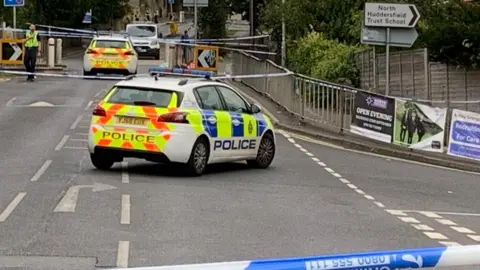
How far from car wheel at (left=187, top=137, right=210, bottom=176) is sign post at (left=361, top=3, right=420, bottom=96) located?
9.04 m

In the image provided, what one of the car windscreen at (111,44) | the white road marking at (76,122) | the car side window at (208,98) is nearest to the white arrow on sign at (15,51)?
the car windscreen at (111,44)

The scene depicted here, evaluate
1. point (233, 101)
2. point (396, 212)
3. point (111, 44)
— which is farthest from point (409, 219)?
point (111, 44)

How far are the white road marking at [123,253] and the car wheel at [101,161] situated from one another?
6.22 metres

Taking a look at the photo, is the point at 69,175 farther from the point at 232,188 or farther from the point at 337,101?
the point at 337,101

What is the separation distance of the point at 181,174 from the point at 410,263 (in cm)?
1150

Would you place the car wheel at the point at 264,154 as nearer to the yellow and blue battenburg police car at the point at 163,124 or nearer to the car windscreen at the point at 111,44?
the yellow and blue battenburg police car at the point at 163,124

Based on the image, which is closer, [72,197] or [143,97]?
[72,197]

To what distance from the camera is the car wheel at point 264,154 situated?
17922mm

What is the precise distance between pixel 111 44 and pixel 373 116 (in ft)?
51.2

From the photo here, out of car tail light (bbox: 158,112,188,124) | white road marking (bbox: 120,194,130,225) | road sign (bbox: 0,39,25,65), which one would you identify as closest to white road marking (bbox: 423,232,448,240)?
white road marking (bbox: 120,194,130,225)

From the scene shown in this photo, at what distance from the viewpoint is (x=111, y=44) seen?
3700 cm

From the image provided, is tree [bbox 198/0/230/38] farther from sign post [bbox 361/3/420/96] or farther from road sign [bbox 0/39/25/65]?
sign post [bbox 361/3/420/96]

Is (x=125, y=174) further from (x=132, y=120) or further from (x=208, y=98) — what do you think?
(x=208, y=98)

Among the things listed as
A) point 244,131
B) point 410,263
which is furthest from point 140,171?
point 410,263
